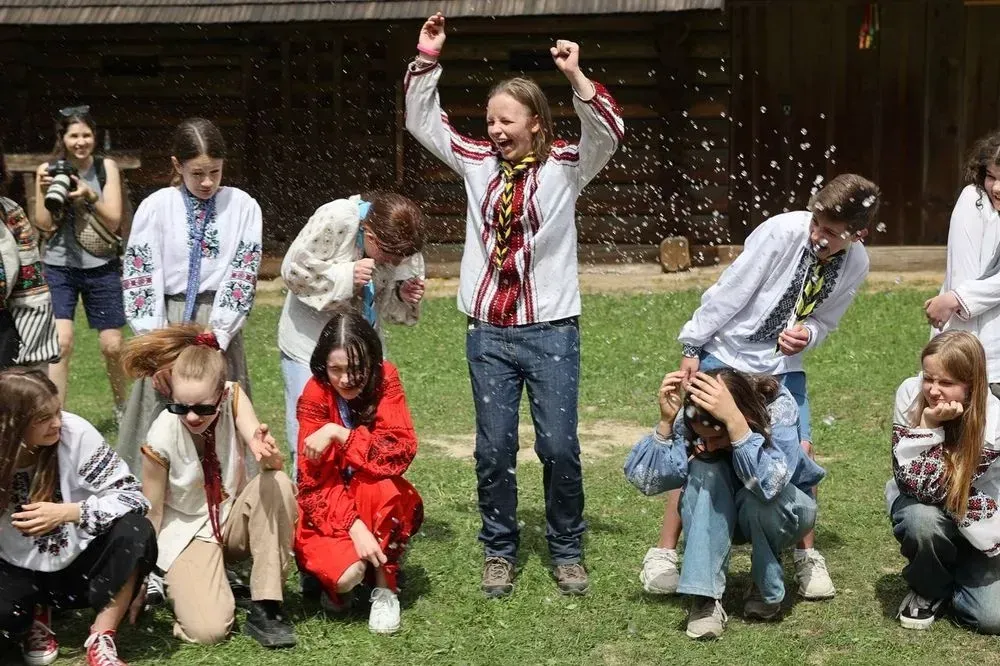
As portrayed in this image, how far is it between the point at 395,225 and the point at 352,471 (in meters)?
0.97

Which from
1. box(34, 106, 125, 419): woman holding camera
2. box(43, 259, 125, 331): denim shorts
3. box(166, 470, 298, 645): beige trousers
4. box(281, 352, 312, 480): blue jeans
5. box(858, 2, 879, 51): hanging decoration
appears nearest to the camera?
box(166, 470, 298, 645): beige trousers

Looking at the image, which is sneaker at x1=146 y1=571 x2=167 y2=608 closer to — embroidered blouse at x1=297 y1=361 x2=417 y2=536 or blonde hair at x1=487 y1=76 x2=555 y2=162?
embroidered blouse at x1=297 y1=361 x2=417 y2=536

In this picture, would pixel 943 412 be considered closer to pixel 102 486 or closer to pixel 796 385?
pixel 796 385

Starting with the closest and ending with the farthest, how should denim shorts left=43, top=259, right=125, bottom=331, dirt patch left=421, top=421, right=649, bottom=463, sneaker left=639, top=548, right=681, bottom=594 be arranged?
sneaker left=639, top=548, right=681, bottom=594, denim shorts left=43, top=259, right=125, bottom=331, dirt patch left=421, top=421, right=649, bottom=463

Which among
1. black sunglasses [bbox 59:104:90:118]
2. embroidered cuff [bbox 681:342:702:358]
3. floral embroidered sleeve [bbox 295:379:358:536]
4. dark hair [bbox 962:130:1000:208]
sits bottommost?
floral embroidered sleeve [bbox 295:379:358:536]

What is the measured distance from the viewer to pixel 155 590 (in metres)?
4.99

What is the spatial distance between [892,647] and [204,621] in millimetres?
2336

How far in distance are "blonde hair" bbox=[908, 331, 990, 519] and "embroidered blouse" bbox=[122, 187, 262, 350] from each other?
8.45 ft

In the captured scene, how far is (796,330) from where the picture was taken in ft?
16.7

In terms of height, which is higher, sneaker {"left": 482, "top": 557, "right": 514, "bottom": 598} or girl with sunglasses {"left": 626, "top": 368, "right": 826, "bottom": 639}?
girl with sunglasses {"left": 626, "top": 368, "right": 826, "bottom": 639}

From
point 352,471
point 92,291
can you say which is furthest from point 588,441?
point 352,471

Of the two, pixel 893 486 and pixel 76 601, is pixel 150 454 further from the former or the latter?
pixel 893 486

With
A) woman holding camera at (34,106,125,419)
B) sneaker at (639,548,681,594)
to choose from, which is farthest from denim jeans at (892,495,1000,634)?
woman holding camera at (34,106,125,419)

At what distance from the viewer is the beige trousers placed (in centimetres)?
475
